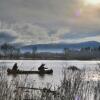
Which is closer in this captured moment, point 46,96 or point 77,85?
point 46,96

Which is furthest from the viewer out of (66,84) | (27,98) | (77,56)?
(77,56)

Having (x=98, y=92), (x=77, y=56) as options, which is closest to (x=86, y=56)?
(x=77, y=56)

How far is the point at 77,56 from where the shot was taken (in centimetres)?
14962

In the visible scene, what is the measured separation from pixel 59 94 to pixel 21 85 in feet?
4.32

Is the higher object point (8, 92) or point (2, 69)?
point (2, 69)

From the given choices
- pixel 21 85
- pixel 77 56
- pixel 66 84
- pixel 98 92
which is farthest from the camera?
pixel 77 56

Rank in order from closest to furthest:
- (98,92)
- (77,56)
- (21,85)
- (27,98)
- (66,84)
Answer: (27,98) < (21,85) < (66,84) < (98,92) < (77,56)

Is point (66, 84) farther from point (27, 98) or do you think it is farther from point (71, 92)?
point (27, 98)

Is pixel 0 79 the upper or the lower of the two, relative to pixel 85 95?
upper

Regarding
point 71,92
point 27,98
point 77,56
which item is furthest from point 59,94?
point 77,56

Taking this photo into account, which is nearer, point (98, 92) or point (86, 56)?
point (98, 92)

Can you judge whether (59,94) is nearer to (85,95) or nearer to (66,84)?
(66,84)

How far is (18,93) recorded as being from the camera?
278 inches

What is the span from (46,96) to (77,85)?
1.24 m
